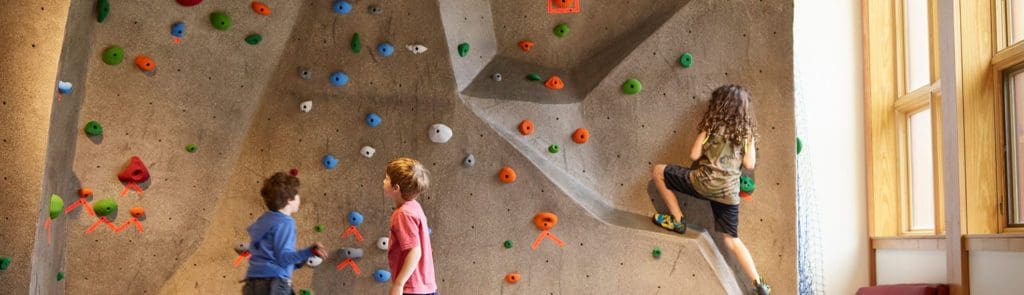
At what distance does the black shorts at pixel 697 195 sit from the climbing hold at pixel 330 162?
179 centimetres

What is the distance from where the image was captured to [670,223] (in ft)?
18.6

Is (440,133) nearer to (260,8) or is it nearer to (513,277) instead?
(513,277)

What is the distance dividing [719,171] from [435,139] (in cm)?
153

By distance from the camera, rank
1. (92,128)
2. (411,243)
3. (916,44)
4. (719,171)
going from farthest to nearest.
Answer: (916,44)
(719,171)
(92,128)
(411,243)

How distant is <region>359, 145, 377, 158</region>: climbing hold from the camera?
571cm

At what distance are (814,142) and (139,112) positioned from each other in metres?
4.35

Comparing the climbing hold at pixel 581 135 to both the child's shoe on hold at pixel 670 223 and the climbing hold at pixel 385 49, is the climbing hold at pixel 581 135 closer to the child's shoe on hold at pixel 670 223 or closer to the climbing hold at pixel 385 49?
the child's shoe on hold at pixel 670 223

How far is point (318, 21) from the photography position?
5.80m

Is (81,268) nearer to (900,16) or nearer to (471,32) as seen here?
(471,32)

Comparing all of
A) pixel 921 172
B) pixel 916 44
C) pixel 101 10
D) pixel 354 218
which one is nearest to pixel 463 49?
pixel 354 218

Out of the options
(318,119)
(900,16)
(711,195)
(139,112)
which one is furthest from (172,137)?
(900,16)

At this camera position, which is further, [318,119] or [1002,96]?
[318,119]

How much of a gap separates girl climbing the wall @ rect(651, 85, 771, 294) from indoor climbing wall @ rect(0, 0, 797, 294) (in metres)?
0.10

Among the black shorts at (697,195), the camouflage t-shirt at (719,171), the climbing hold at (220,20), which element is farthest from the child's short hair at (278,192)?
the camouflage t-shirt at (719,171)
